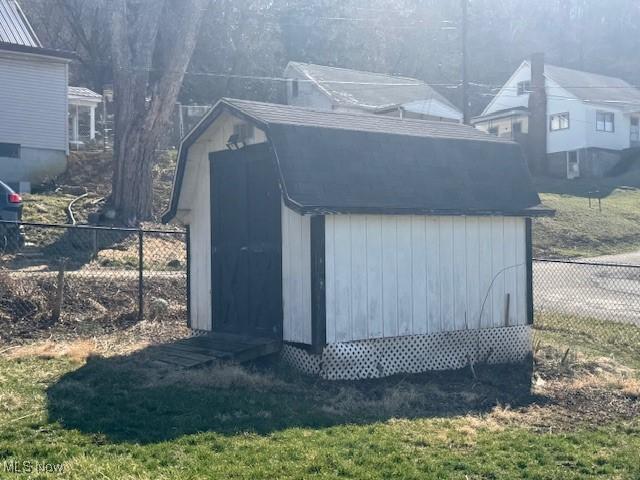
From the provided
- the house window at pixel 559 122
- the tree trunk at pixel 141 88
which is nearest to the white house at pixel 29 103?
the tree trunk at pixel 141 88

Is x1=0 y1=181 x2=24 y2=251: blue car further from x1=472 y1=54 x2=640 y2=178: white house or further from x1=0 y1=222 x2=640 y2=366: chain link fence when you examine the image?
x1=472 y1=54 x2=640 y2=178: white house

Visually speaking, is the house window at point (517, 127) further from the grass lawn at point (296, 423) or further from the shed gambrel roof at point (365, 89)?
the grass lawn at point (296, 423)

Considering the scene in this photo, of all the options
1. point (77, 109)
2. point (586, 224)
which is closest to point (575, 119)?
point (586, 224)

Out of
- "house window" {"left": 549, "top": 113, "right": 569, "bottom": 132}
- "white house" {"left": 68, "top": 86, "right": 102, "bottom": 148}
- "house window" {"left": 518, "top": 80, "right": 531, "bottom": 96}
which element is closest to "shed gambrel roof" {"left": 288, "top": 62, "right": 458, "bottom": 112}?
"house window" {"left": 549, "top": 113, "right": 569, "bottom": 132}

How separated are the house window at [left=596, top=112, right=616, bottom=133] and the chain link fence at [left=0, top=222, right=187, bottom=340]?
33.9 metres

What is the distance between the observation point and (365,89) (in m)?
43.0

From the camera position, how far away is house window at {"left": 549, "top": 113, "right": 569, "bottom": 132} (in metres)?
46.8

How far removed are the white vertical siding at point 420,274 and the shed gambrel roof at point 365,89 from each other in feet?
92.8

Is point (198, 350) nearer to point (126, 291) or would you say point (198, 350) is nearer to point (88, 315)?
point (88, 315)

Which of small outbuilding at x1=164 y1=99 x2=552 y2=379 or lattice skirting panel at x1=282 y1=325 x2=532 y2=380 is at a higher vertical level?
small outbuilding at x1=164 y1=99 x2=552 y2=379

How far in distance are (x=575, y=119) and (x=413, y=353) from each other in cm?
3856

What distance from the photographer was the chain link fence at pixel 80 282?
467 inches

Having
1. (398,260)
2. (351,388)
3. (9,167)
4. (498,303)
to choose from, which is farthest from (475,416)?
(9,167)

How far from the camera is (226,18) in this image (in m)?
45.9
